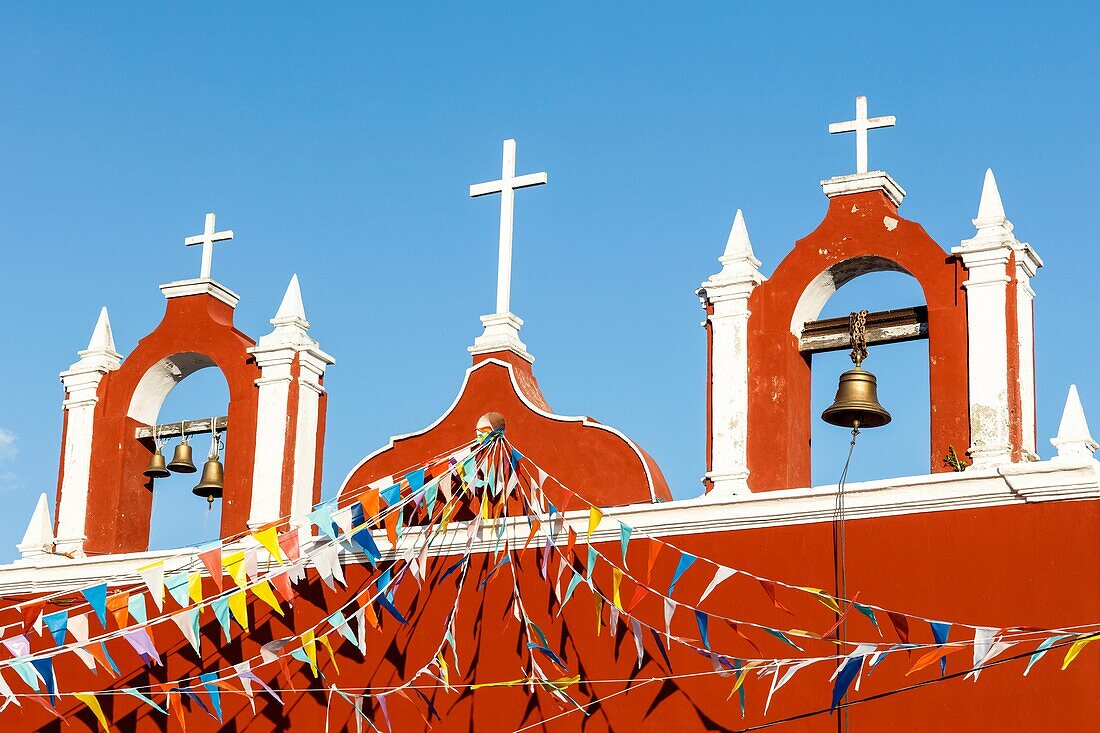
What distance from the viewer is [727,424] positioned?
9875 mm

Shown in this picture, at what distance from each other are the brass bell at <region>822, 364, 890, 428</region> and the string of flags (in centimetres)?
93

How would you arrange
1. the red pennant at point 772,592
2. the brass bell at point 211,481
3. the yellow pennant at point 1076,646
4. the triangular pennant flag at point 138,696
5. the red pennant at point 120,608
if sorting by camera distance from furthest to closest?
the brass bell at point 211,481, the red pennant at point 120,608, the triangular pennant flag at point 138,696, the red pennant at point 772,592, the yellow pennant at point 1076,646

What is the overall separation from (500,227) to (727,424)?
206 centimetres

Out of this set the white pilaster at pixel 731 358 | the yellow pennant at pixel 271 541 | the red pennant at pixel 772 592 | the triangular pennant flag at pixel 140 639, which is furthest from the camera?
the white pilaster at pixel 731 358

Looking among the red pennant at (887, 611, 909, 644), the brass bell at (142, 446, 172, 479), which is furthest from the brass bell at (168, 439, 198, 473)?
the red pennant at (887, 611, 909, 644)

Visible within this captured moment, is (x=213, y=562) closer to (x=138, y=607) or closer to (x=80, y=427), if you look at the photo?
(x=138, y=607)

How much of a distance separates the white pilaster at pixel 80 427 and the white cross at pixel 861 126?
5037 millimetres

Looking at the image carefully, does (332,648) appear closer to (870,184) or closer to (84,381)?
(84,381)

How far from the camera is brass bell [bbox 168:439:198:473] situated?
38.7 ft

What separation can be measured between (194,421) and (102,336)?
2.90 ft

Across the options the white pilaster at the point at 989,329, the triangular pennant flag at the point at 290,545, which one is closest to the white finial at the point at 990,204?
the white pilaster at the point at 989,329

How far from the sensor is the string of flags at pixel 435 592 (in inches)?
359

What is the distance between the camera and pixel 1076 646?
8.31 m

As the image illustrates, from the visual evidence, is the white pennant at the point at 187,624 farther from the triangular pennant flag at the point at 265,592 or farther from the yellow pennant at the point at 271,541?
the yellow pennant at the point at 271,541
